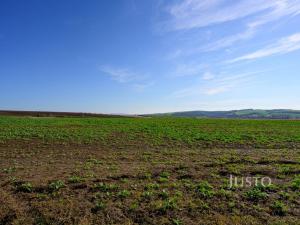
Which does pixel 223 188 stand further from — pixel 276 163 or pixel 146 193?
pixel 276 163

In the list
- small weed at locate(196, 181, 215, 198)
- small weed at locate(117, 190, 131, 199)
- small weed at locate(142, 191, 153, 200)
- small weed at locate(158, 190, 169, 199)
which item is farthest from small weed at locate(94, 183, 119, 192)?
small weed at locate(196, 181, 215, 198)

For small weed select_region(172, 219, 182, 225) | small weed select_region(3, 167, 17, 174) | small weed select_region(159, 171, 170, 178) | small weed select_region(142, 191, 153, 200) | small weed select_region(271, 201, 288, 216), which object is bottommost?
small weed select_region(172, 219, 182, 225)

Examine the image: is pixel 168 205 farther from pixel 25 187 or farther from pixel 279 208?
pixel 25 187

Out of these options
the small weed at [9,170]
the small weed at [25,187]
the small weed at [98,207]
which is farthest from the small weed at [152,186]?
the small weed at [9,170]

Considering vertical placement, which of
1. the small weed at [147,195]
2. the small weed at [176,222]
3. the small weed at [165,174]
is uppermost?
the small weed at [165,174]

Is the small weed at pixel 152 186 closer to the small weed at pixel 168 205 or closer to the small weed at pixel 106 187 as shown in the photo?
the small weed at pixel 106 187

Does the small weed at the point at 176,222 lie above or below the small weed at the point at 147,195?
below

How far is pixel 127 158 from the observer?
49.0 ft

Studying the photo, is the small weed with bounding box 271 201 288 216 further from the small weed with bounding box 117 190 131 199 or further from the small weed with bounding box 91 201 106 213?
the small weed with bounding box 91 201 106 213

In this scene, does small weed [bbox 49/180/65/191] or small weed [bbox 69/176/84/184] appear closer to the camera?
small weed [bbox 49/180/65/191]

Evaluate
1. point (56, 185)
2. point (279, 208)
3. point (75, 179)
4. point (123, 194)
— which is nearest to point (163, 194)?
point (123, 194)

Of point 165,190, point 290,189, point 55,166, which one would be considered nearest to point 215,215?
point 165,190

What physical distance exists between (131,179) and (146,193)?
1765 mm

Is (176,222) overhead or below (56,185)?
below
